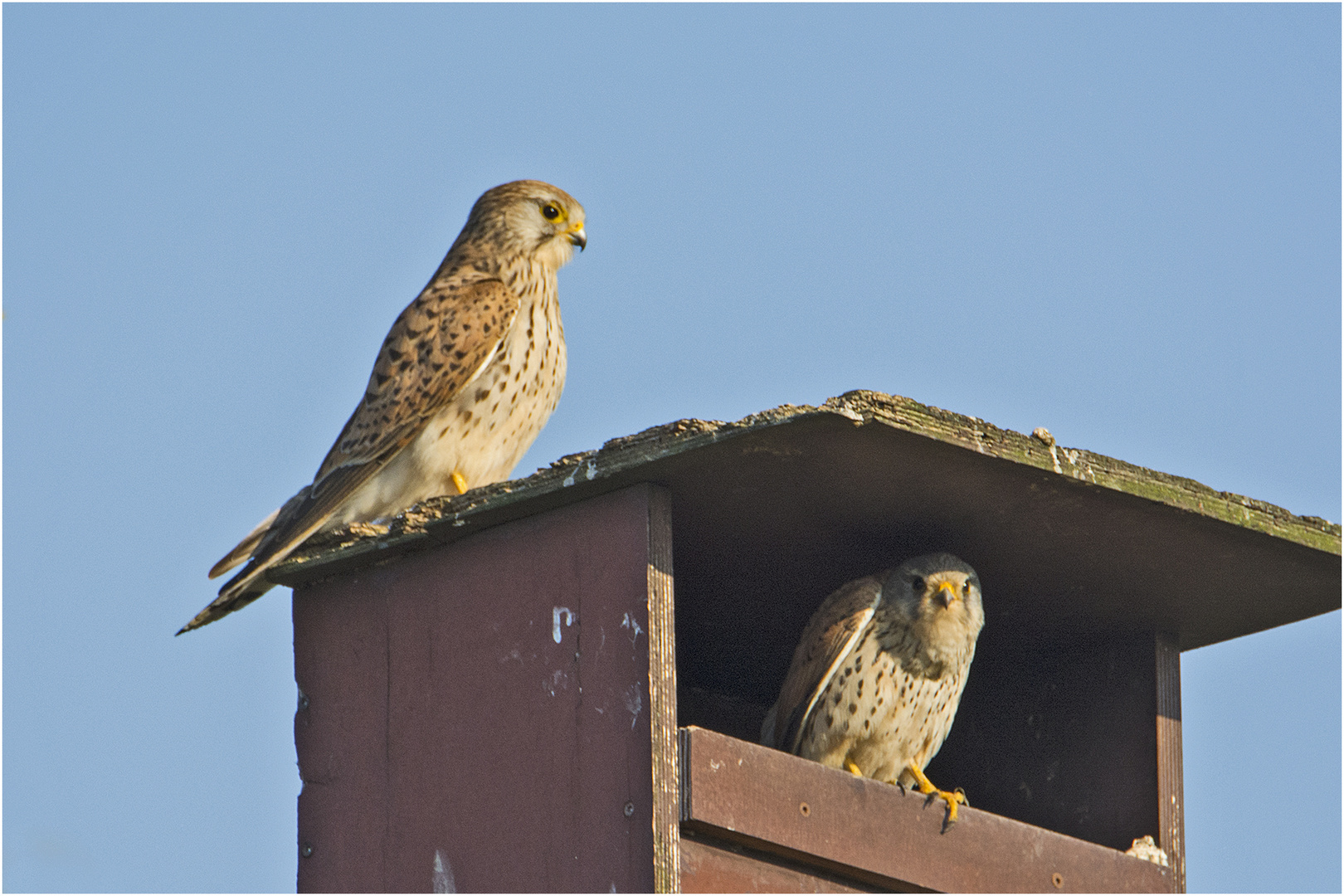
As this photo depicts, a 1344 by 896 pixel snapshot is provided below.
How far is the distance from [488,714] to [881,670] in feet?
3.78

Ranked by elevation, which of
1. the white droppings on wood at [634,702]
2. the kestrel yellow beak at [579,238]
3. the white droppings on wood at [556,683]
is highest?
the kestrel yellow beak at [579,238]

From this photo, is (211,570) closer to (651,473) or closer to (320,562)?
(320,562)

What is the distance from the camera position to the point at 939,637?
559cm

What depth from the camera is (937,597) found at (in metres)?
5.45

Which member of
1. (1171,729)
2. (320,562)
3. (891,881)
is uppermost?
(320,562)

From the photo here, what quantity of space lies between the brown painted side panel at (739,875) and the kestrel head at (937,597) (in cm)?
84

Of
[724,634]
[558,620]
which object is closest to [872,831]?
[558,620]

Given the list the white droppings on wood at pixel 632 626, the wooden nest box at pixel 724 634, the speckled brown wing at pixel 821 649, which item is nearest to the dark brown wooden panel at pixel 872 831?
the wooden nest box at pixel 724 634

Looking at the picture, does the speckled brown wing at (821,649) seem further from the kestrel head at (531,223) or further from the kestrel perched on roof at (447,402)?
the kestrel head at (531,223)

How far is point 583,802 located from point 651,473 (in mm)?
748

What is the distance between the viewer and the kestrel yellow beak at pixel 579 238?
6793 mm

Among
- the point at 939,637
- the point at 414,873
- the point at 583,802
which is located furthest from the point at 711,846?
the point at 939,637

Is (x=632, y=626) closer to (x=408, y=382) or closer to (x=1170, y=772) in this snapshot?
(x=408, y=382)

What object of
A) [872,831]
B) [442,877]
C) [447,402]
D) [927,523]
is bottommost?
[442,877]
